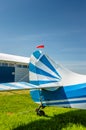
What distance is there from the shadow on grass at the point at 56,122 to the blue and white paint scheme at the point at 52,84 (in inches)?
30.1

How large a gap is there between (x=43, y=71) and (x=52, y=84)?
1133 mm

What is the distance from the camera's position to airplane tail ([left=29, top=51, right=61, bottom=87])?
Result: 10.8 m

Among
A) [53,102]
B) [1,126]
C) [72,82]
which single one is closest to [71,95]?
[72,82]

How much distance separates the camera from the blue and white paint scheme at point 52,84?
31.0 feet

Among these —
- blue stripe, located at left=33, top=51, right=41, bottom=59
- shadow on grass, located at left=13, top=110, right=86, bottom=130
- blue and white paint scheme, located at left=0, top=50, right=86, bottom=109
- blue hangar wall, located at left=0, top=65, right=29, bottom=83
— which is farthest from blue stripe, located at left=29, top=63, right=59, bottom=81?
blue hangar wall, located at left=0, top=65, right=29, bottom=83

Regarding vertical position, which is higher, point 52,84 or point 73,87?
point 52,84

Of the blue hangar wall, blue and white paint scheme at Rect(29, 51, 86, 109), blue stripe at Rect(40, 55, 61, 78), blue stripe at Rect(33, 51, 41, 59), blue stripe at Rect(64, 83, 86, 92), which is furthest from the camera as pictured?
the blue hangar wall

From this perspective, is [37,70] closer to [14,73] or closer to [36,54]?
[36,54]

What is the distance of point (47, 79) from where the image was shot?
11.0 m

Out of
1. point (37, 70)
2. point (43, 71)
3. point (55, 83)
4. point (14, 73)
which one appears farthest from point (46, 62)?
point (14, 73)

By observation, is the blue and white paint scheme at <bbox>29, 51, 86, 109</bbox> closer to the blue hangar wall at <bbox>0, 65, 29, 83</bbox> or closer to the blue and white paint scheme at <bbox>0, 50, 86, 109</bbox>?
the blue and white paint scheme at <bbox>0, 50, 86, 109</bbox>

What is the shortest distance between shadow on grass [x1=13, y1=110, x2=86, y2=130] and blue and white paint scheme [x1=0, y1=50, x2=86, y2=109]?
2.51 feet

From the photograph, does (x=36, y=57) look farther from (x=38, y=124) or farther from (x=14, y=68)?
(x=14, y=68)

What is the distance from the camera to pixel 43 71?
11.4 m
